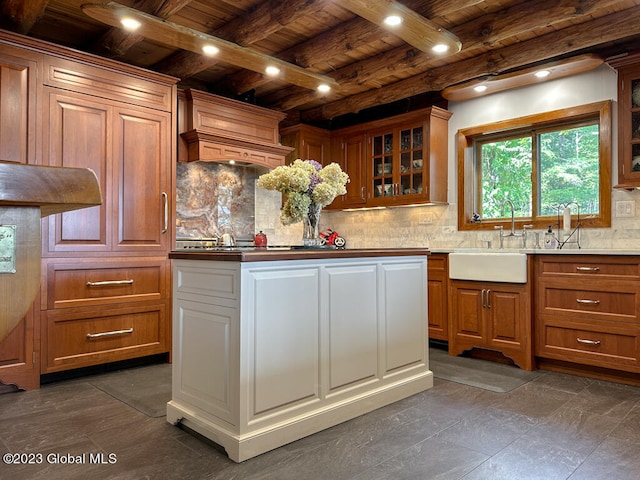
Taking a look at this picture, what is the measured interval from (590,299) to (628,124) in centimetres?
136

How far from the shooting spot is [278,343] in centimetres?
212

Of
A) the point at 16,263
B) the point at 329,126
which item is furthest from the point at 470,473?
the point at 329,126

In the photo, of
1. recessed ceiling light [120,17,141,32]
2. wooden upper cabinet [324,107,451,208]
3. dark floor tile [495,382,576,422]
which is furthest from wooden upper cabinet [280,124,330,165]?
dark floor tile [495,382,576,422]

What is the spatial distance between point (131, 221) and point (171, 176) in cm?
51

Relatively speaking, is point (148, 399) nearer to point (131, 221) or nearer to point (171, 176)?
point (131, 221)

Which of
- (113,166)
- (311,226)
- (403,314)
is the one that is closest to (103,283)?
(113,166)

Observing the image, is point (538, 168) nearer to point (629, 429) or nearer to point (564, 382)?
point (564, 382)

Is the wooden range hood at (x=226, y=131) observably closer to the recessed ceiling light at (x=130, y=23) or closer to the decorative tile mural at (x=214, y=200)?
the decorative tile mural at (x=214, y=200)

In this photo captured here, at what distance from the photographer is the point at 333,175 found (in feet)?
8.68

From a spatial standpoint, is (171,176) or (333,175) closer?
(333,175)

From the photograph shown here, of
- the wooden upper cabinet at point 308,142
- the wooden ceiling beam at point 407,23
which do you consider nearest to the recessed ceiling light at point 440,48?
the wooden ceiling beam at point 407,23

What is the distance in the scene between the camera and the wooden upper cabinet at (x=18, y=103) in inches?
115

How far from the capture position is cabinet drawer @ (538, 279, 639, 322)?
119 inches

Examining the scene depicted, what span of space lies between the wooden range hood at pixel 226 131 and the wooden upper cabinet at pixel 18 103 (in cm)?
125
